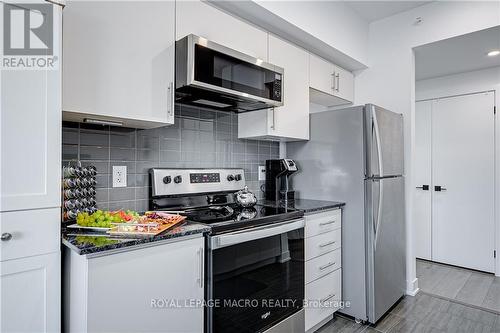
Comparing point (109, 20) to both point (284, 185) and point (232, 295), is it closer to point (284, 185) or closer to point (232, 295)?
point (232, 295)

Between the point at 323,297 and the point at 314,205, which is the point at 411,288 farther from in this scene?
the point at 314,205

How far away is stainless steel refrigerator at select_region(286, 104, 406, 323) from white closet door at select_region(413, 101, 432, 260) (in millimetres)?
1509

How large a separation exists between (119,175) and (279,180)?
4.38ft

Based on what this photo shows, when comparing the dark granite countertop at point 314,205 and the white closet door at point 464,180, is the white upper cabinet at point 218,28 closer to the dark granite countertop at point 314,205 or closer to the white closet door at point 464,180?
the dark granite countertop at point 314,205

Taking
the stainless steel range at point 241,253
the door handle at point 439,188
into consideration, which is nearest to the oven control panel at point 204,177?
the stainless steel range at point 241,253

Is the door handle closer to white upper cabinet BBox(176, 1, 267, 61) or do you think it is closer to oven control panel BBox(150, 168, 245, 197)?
oven control panel BBox(150, 168, 245, 197)

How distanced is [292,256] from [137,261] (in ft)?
3.27

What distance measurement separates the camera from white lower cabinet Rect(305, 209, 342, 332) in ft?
6.61

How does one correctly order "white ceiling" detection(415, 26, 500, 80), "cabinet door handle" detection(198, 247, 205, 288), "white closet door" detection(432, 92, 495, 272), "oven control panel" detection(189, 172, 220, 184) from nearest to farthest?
1. "cabinet door handle" detection(198, 247, 205, 288)
2. "oven control panel" detection(189, 172, 220, 184)
3. "white ceiling" detection(415, 26, 500, 80)
4. "white closet door" detection(432, 92, 495, 272)

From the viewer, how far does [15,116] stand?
1.01 meters

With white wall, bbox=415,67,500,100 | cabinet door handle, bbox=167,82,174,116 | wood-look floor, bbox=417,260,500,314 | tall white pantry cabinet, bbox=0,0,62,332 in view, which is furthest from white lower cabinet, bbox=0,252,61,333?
white wall, bbox=415,67,500,100

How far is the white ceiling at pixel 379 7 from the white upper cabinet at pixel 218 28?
1186 millimetres

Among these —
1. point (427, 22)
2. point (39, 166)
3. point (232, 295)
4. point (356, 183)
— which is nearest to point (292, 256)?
point (232, 295)

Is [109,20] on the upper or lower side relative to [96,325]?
upper
